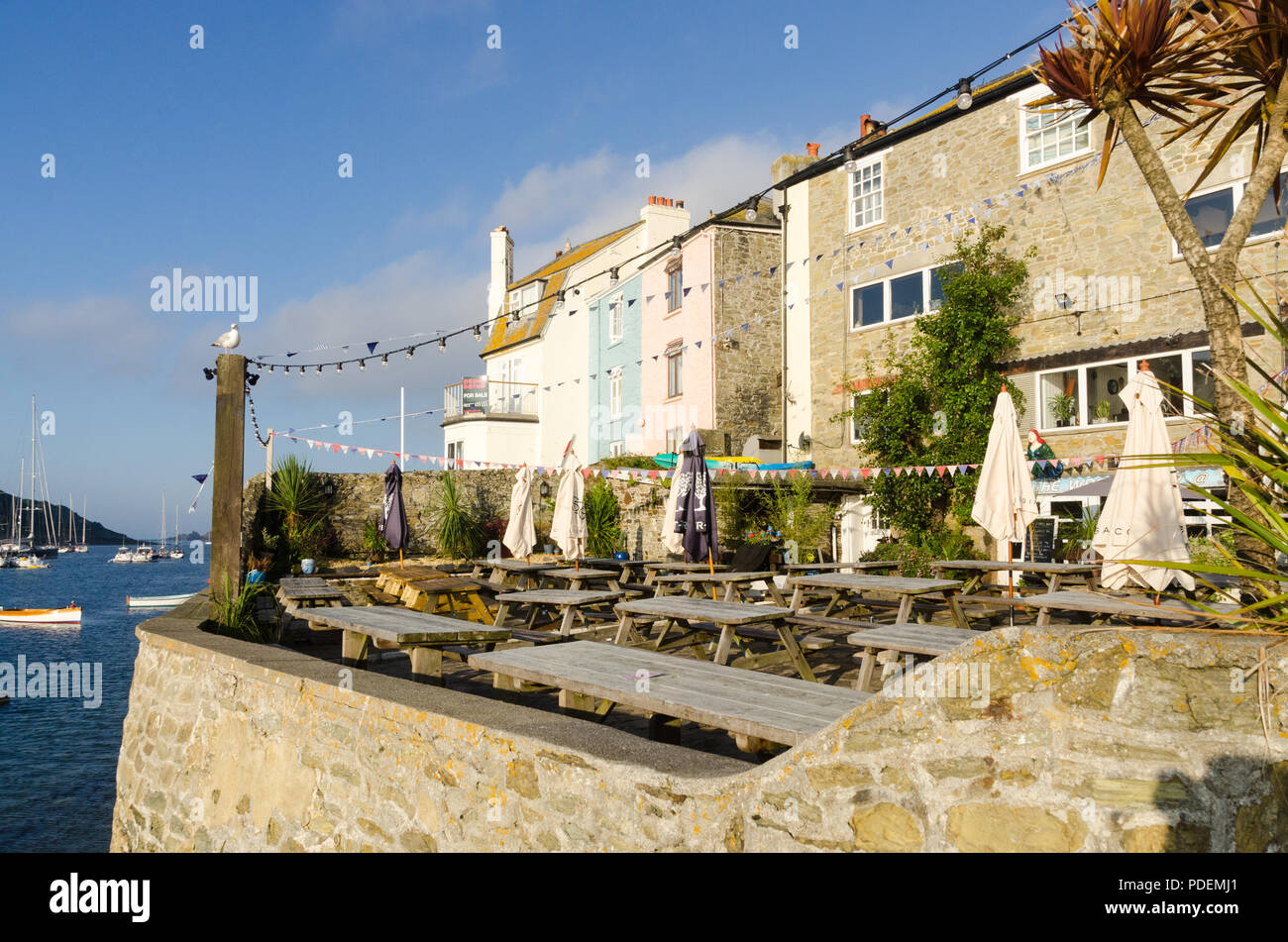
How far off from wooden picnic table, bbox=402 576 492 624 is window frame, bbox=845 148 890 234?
1169 centimetres

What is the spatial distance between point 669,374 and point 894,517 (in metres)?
8.53

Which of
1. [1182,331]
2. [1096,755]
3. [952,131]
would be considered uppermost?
[952,131]

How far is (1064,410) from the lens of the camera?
14516 millimetres

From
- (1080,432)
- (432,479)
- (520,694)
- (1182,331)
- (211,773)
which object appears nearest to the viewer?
(211,773)

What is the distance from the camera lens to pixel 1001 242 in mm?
15445

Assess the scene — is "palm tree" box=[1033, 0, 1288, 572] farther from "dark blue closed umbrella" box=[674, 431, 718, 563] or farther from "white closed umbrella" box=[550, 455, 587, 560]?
"white closed umbrella" box=[550, 455, 587, 560]

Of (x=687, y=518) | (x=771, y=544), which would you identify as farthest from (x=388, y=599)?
(x=771, y=544)

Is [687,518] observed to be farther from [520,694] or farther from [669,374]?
[669,374]

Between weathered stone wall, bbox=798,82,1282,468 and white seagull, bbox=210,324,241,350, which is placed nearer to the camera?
white seagull, bbox=210,324,241,350

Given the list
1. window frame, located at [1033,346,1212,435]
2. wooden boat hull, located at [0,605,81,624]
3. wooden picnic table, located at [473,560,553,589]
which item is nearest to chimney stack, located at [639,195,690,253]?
window frame, located at [1033,346,1212,435]

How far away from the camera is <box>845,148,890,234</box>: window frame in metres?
17.4

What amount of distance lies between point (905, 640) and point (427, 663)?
120 inches

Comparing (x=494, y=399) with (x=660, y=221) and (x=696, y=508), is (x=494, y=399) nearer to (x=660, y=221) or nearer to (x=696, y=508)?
(x=660, y=221)

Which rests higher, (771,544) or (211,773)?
(771,544)
